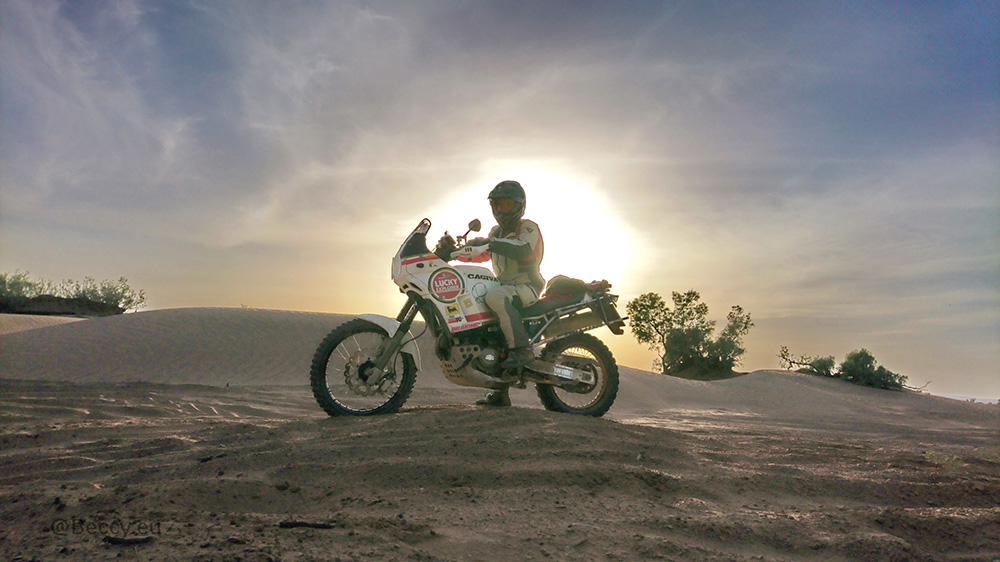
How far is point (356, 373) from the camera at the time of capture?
17.3 feet

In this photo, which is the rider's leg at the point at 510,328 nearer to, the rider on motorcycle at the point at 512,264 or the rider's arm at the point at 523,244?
the rider on motorcycle at the point at 512,264

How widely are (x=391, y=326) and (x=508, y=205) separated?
185cm

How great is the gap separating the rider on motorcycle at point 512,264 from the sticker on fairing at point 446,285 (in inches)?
9.6

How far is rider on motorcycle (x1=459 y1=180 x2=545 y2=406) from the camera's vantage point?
221 inches

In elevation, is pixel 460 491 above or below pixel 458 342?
below

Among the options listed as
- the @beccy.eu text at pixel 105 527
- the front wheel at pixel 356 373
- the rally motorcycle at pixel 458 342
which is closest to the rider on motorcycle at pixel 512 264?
the rally motorcycle at pixel 458 342

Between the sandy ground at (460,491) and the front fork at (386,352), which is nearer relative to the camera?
the sandy ground at (460,491)

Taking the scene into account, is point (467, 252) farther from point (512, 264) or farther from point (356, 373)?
point (356, 373)

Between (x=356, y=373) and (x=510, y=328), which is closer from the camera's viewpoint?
(x=356, y=373)

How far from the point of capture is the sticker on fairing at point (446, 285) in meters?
5.55

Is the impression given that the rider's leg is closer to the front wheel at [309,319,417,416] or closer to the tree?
the front wheel at [309,319,417,416]

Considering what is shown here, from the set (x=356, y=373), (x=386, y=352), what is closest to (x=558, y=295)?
(x=386, y=352)

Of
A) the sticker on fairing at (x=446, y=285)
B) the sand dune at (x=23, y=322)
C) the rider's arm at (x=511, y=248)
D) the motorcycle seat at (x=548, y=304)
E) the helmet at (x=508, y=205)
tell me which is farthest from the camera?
the sand dune at (x=23, y=322)

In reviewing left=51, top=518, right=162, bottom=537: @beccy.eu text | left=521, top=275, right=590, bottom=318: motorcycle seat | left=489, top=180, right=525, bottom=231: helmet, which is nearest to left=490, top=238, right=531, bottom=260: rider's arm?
left=489, top=180, right=525, bottom=231: helmet
